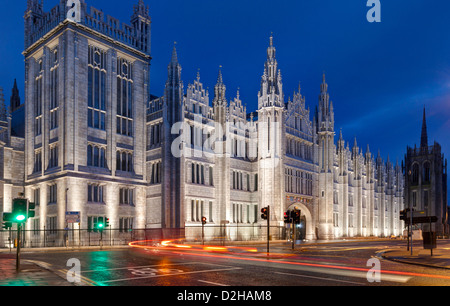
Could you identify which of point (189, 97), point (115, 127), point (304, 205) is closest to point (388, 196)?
point (304, 205)

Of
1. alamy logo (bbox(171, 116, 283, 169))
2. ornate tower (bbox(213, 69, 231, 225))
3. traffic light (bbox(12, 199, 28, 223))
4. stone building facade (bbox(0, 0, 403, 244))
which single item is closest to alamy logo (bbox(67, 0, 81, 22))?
stone building facade (bbox(0, 0, 403, 244))

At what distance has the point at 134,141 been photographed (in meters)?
47.6

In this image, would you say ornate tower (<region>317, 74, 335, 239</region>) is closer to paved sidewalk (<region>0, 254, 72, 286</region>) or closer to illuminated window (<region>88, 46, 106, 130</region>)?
illuminated window (<region>88, 46, 106, 130</region>)

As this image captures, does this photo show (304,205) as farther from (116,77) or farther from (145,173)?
(116,77)

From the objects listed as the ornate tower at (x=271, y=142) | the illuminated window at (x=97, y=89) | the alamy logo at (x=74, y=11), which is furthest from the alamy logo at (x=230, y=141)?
the alamy logo at (x=74, y=11)

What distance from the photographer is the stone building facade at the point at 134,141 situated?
1660 inches

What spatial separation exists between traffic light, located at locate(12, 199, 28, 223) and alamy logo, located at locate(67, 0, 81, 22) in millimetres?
29103

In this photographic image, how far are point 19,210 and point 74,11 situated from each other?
30.3 m

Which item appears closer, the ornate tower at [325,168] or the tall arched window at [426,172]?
the ornate tower at [325,168]

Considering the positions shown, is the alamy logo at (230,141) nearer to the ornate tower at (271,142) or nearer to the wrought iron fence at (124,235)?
the ornate tower at (271,142)

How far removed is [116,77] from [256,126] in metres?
19.1

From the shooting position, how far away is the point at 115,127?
45.5 meters

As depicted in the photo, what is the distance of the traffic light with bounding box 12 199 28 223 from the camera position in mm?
17156

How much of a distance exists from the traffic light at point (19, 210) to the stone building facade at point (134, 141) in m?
23.3
